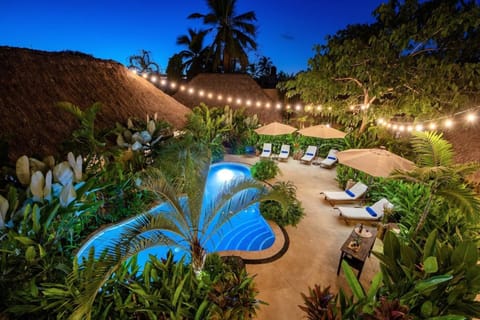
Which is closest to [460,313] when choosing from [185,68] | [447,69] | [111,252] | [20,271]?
[111,252]

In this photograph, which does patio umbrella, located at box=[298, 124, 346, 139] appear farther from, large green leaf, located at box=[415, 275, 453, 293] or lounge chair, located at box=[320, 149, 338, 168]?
large green leaf, located at box=[415, 275, 453, 293]

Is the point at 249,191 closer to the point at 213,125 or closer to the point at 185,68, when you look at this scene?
the point at 213,125

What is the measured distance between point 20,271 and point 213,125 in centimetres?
966

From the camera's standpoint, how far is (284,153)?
11914 mm

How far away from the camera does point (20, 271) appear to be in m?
2.97

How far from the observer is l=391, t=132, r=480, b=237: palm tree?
12.5 feet

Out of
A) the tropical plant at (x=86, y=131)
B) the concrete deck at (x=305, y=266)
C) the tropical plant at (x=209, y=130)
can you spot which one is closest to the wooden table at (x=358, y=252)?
the concrete deck at (x=305, y=266)

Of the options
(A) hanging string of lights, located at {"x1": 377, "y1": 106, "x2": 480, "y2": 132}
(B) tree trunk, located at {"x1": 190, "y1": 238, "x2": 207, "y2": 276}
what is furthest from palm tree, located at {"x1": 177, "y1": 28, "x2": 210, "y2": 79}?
(B) tree trunk, located at {"x1": 190, "y1": 238, "x2": 207, "y2": 276}

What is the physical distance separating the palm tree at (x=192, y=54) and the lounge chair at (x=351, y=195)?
51.3 ft

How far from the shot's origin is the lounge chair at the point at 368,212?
19.2 ft

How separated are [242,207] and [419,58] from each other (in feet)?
28.4

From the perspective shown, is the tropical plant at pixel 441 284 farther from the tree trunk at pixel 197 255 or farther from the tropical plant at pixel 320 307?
the tree trunk at pixel 197 255

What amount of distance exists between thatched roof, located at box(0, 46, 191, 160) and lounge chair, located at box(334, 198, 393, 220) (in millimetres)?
8541

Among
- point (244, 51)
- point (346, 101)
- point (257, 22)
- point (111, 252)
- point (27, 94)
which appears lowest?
point (111, 252)
